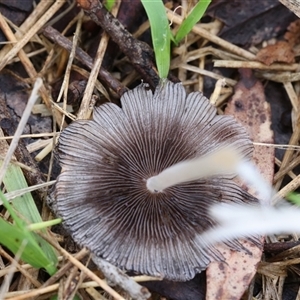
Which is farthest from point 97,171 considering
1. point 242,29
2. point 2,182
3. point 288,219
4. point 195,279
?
point 242,29

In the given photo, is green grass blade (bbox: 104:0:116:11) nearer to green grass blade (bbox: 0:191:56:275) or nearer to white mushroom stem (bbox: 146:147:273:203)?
white mushroom stem (bbox: 146:147:273:203)

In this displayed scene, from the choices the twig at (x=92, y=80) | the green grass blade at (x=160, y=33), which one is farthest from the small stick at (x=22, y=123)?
the green grass blade at (x=160, y=33)

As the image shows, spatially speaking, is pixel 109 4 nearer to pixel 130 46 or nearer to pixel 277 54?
pixel 130 46

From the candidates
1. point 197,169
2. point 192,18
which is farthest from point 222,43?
point 197,169

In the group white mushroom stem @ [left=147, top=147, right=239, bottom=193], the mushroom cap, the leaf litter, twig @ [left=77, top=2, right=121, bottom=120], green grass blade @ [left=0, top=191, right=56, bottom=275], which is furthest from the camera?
twig @ [left=77, top=2, right=121, bottom=120]

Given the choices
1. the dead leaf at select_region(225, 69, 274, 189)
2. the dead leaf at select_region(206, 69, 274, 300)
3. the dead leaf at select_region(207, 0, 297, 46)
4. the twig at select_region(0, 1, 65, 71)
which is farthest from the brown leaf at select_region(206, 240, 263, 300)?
the twig at select_region(0, 1, 65, 71)

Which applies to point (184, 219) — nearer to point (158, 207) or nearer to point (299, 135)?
point (158, 207)

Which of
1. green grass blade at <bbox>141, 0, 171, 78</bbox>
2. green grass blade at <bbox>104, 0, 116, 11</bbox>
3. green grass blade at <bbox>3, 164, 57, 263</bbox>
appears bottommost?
green grass blade at <bbox>3, 164, 57, 263</bbox>
